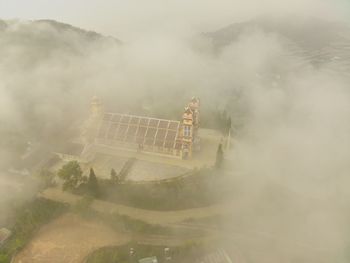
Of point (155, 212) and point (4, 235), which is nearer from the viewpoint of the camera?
point (4, 235)

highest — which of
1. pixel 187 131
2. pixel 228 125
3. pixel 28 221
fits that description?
pixel 228 125

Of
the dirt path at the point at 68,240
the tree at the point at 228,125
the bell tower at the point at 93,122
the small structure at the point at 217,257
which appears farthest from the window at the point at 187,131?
the small structure at the point at 217,257

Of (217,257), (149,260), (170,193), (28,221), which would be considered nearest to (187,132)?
(170,193)

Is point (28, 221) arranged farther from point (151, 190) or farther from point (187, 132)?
point (187, 132)

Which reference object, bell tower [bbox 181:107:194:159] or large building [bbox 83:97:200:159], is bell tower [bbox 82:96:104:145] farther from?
bell tower [bbox 181:107:194:159]

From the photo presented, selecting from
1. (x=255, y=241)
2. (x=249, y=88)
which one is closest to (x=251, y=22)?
(x=249, y=88)

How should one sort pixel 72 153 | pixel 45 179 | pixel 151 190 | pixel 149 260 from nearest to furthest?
pixel 149 260 → pixel 151 190 → pixel 45 179 → pixel 72 153

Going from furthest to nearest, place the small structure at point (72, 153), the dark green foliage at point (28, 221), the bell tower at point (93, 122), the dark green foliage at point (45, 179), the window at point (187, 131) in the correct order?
1. the bell tower at point (93, 122)
2. the window at point (187, 131)
3. the small structure at point (72, 153)
4. the dark green foliage at point (45, 179)
5. the dark green foliage at point (28, 221)

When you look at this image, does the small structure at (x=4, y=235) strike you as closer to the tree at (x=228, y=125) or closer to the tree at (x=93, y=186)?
the tree at (x=93, y=186)

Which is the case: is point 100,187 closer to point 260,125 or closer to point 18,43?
point 260,125
